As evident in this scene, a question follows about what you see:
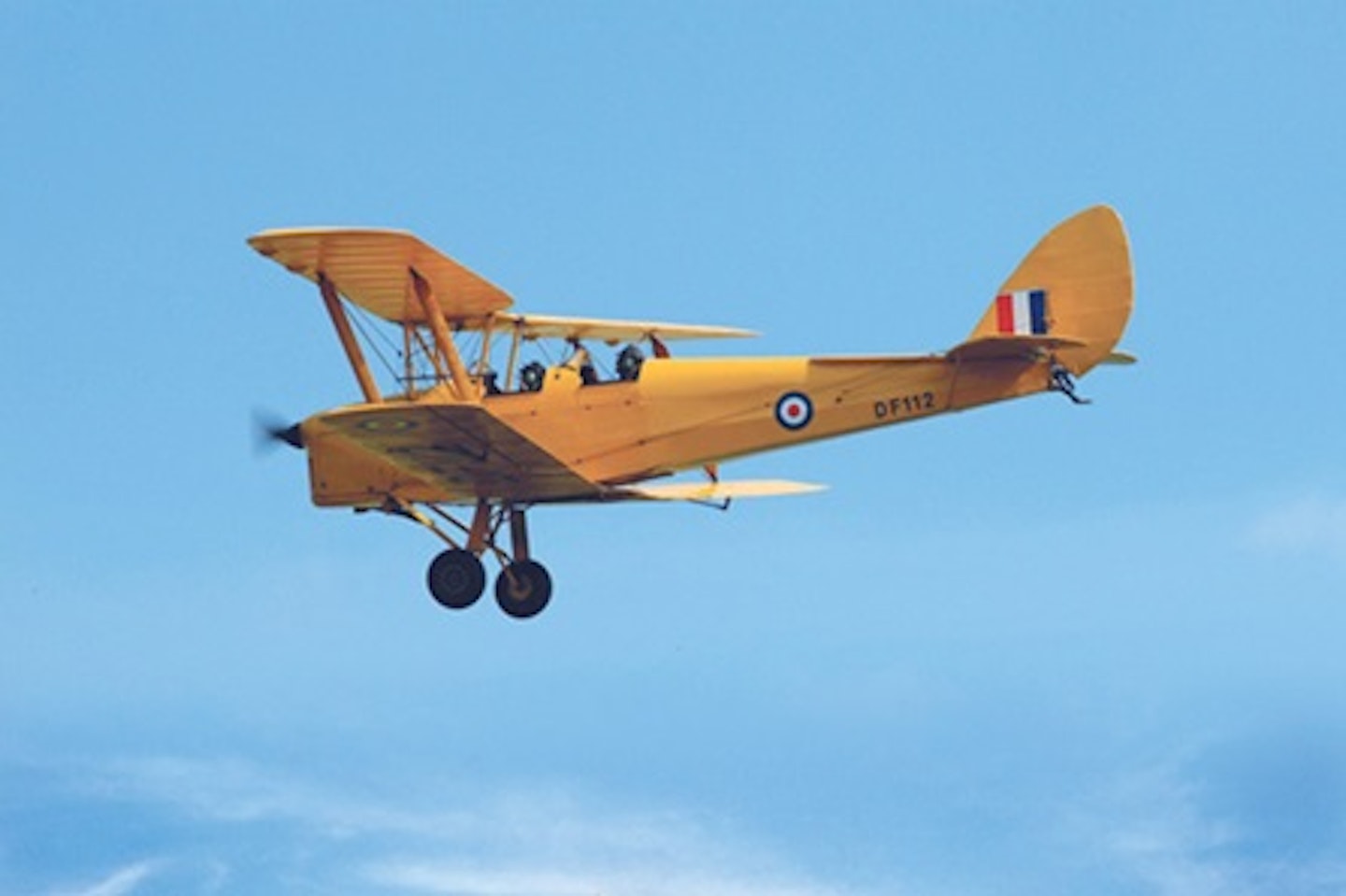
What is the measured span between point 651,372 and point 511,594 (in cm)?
284

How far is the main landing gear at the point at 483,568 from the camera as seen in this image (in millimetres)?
38812

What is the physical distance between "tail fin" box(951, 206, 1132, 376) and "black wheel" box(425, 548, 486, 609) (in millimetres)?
5449

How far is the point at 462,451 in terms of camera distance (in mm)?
37438

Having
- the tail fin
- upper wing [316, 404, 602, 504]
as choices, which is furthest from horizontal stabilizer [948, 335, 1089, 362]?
upper wing [316, 404, 602, 504]

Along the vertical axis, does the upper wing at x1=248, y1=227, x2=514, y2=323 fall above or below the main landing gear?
above

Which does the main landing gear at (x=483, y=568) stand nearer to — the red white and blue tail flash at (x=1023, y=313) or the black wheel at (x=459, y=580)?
the black wheel at (x=459, y=580)

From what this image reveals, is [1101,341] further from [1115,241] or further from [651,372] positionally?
[651,372]

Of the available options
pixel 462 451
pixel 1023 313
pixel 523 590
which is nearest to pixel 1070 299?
pixel 1023 313

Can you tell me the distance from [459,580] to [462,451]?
A: 1885mm

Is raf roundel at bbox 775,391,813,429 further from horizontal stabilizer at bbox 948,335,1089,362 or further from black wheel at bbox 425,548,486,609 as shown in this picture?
black wheel at bbox 425,548,486,609

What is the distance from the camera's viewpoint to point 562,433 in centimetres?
3828

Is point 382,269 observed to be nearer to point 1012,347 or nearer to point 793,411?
point 793,411

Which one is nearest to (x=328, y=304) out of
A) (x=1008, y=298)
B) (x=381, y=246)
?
(x=381, y=246)

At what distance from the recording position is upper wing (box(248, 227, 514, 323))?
3753 cm
